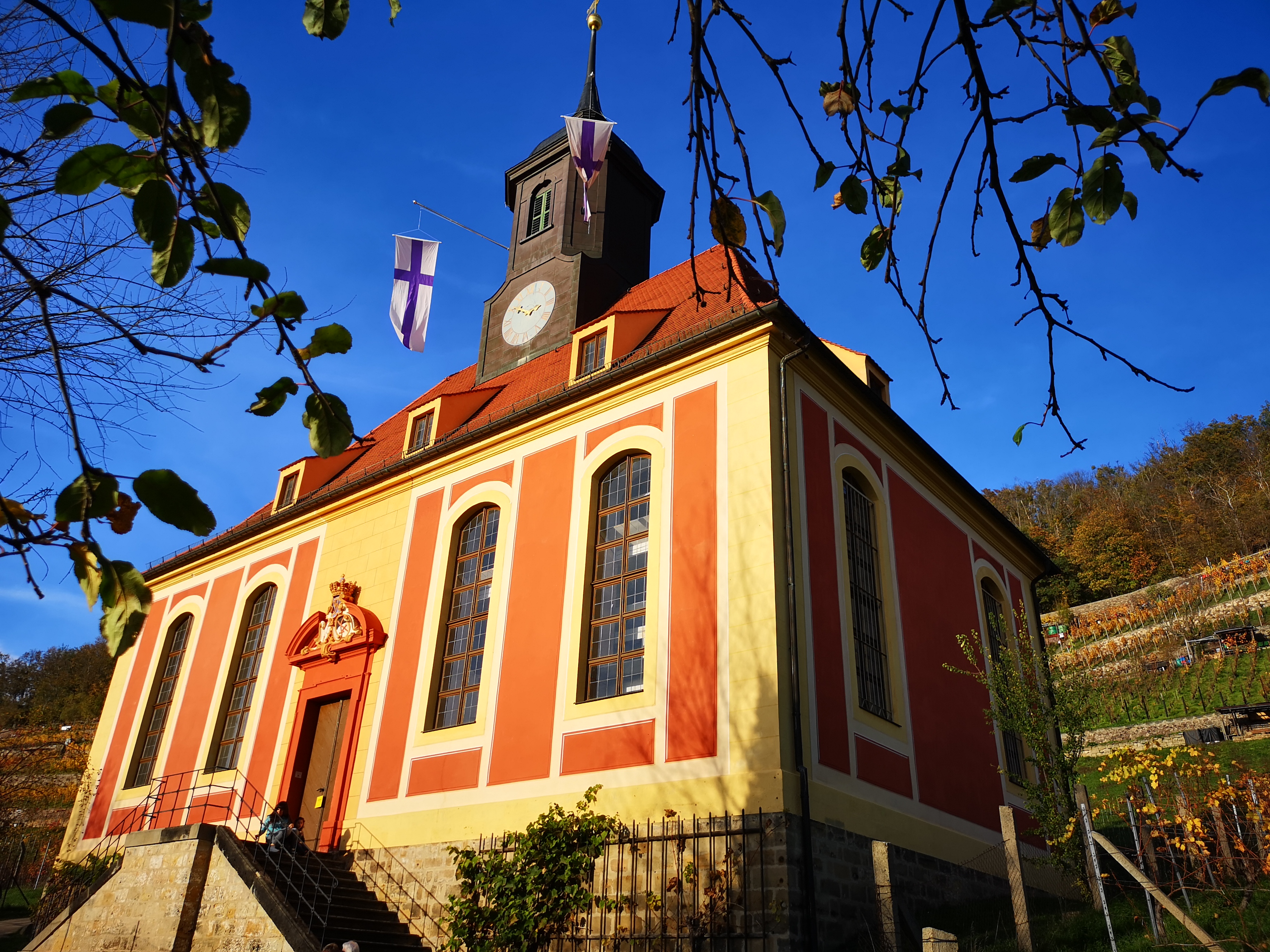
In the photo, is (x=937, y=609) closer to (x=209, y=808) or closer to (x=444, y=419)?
(x=444, y=419)

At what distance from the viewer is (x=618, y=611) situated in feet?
40.0

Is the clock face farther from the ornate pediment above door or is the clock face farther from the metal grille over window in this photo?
the metal grille over window

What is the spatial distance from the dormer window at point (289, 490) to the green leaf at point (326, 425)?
17532 mm

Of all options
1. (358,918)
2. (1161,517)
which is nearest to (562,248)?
(358,918)

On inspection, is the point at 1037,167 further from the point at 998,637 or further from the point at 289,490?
the point at 289,490

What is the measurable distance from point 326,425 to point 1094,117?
6.65 ft

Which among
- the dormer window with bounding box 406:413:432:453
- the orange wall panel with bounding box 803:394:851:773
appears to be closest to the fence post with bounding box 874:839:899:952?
the orange wall panel with bounding box 803:394:851:773

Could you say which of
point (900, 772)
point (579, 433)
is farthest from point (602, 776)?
point (579, 433)

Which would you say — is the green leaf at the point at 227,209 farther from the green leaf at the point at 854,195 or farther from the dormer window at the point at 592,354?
the dormer window at the point at 592,354

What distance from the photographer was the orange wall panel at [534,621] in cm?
1196

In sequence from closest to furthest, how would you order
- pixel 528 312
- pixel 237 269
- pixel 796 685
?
pixel 237 269
pixel 796 685
pixel 528 312

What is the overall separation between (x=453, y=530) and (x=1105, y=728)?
27.7m

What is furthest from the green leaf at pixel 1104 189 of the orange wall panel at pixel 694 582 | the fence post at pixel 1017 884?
the orange wall panel at pixel 694 582

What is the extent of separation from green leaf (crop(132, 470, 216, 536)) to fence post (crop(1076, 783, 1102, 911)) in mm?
9825
